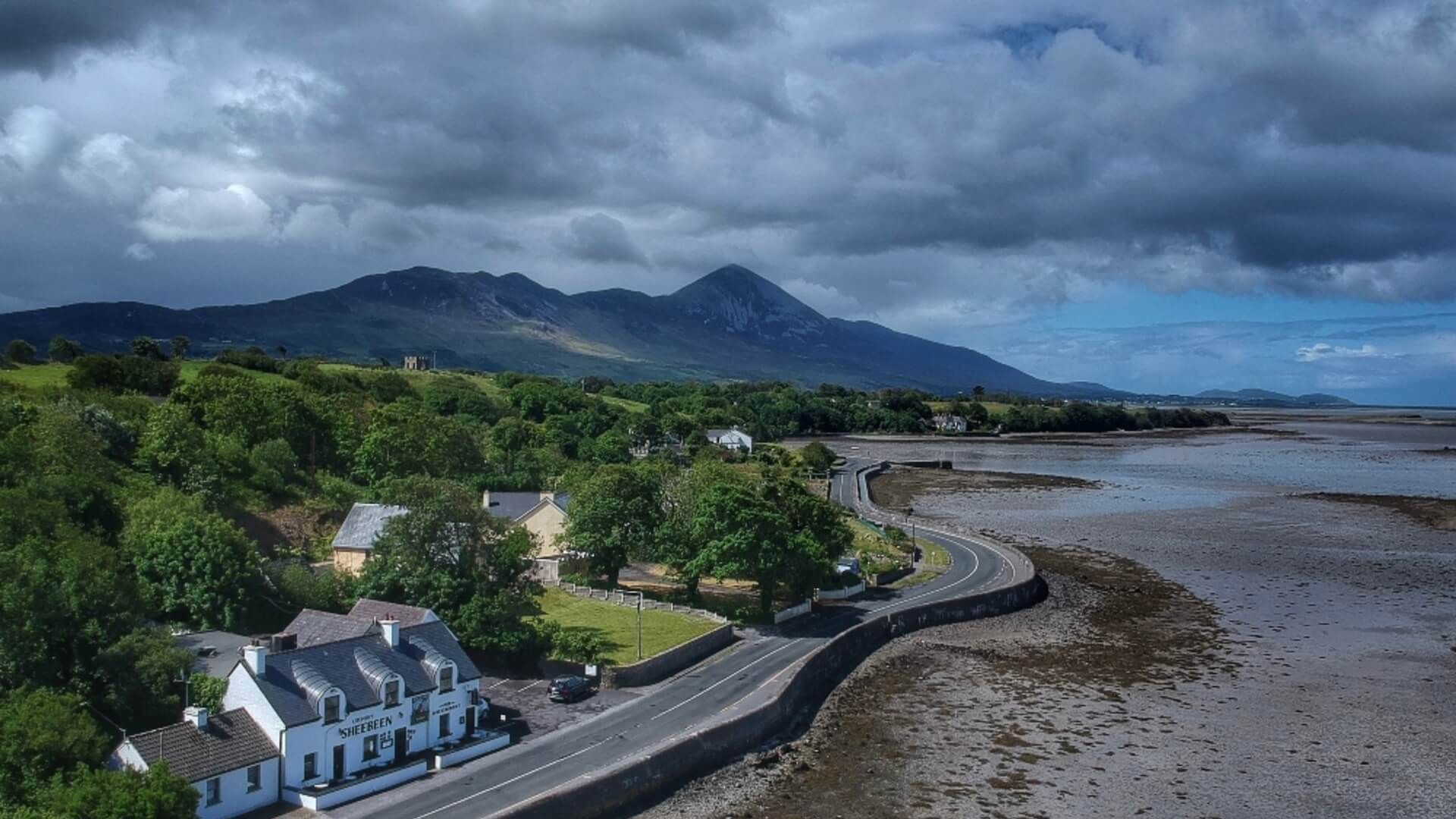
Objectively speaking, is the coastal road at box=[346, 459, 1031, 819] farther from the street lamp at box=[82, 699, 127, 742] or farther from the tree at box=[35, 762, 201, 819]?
the street lamp at box=[82, 699, 127, 742]

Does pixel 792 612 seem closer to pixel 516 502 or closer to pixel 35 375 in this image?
pixel 516 502

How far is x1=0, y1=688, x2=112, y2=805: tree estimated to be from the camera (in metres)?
23.6

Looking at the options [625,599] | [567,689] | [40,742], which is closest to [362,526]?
[625,599]

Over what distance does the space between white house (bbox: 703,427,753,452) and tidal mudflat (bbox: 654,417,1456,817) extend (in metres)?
56.9

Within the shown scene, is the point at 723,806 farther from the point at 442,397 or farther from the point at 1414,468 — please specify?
the point at 1414,468

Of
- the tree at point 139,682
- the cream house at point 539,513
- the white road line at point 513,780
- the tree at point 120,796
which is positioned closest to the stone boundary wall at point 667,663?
the white road line at point 513,780

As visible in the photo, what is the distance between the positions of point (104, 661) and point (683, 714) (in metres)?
17.6

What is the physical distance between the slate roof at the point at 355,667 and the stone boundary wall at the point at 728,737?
6.59m

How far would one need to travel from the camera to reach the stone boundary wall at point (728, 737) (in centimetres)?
2883

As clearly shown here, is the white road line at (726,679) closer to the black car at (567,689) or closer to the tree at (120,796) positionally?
the black car at (567,689)

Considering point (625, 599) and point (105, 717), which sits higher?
point (105, 717)

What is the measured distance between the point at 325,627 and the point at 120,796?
13313 millimetres

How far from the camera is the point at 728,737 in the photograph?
3450cm

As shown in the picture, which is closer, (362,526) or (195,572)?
(195,572)
